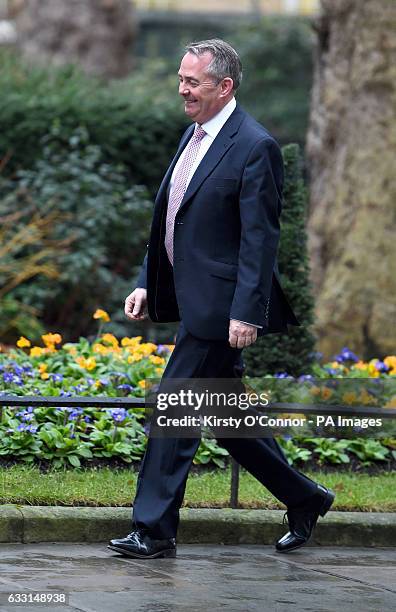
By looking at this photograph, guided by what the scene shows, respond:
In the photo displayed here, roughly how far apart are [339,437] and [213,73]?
2.40 metres

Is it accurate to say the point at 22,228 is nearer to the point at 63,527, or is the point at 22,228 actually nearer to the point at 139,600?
the point at 63,527

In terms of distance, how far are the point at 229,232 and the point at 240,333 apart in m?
0.44

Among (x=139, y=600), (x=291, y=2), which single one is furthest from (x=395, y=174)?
(x=291, y=2)

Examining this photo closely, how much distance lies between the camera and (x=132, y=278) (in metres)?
12.5

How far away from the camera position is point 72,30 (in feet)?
63.8

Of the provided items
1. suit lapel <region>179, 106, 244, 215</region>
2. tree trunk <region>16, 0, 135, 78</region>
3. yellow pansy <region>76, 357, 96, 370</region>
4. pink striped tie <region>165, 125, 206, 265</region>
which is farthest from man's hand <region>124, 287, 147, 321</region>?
tree trunk <region>16, 0, 135, 78</region>

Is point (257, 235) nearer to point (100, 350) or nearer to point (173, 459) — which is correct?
point (173, 459)

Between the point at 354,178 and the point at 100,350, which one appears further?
the point at 354,178

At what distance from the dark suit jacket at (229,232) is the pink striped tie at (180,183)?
9cm

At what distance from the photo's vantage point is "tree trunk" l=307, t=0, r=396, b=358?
10.8 m

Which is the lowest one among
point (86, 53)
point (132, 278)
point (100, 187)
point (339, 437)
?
point (339, 437)

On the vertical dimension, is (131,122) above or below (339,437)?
above

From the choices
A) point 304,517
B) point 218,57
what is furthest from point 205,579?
point 218,57

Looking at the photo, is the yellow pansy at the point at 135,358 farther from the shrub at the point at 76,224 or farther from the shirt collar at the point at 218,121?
the shrub at the point at 76,224
